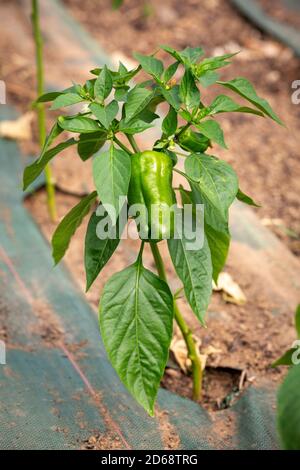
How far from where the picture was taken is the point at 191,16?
5027mm

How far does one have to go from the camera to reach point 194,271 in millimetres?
1523

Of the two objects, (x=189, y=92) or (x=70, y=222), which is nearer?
(x=189, y=92)

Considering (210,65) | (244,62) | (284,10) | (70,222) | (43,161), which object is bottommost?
(70,222)

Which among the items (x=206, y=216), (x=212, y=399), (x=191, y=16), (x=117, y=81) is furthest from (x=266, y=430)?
(x=191, y=16)

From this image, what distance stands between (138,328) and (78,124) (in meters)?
0.44

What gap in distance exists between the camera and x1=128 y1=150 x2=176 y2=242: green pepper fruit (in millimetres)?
1457

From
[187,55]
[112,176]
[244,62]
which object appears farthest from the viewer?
[244,62]

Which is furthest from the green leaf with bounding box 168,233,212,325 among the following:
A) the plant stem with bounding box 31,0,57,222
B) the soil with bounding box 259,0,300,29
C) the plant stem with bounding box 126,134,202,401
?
the soil with bounding box 259,0,300,29

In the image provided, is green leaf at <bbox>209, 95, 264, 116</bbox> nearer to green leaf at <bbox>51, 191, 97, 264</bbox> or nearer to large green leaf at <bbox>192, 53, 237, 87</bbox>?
large green leaf at <bbox>192, 53, 237, 87</bbox>

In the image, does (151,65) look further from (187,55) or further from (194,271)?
(194,271)

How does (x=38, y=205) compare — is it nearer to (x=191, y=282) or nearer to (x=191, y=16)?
(x=191, y=282)

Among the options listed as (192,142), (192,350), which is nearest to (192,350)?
(192,350)

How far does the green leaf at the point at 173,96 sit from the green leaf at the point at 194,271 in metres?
0.28

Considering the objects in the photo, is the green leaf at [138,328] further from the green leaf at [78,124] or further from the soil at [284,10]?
the soil at [284,10]
